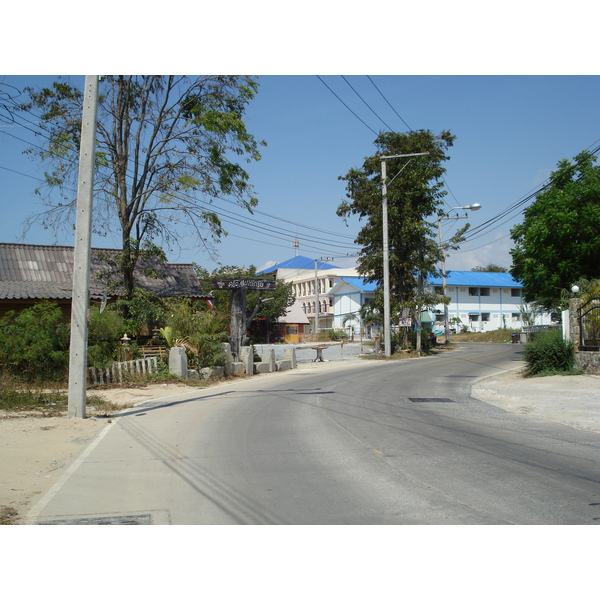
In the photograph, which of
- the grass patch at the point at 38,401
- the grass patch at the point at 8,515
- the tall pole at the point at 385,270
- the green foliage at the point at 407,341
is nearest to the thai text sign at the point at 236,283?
the grass patch at the point at 38,401

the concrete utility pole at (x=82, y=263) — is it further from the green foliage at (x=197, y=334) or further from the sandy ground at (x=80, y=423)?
the green foliage at (x=197, y=334)

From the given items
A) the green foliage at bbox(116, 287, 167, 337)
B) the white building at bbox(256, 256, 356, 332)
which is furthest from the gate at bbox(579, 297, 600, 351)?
the white building at bbox(256, 256, 356, 332)

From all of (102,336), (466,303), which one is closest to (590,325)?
(102,336)

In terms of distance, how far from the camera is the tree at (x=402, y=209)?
36.0m

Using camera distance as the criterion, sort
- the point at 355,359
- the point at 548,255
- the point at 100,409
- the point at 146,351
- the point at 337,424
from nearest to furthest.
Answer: the point at 337,424, the point at 100,409, the point at 146,351, the point at 548,255, the point at 355,359

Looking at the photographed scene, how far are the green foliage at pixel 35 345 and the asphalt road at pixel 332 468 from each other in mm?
4063

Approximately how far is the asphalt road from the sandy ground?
34cm

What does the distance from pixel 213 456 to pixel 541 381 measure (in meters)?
12.4

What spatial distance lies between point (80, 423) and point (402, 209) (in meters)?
28.7

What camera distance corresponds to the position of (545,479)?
682 centimetres

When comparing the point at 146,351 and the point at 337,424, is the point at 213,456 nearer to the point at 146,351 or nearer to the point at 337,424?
the point at 337,424

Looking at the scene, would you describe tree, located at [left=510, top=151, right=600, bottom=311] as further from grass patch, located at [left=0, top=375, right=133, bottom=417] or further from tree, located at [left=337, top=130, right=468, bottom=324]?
grass patch, located at [left=0, top=375, right=133, bottom=417]

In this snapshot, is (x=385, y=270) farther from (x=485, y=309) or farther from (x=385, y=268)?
(x=485, y=309)

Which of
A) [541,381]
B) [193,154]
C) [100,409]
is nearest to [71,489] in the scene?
[100,409]
